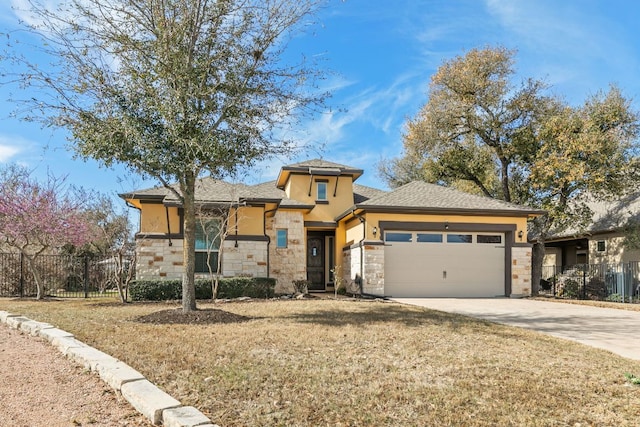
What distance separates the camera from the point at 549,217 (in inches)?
746

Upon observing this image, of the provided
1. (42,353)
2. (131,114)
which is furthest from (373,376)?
(131,114)

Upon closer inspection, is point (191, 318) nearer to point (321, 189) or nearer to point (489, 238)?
point (321, 189)

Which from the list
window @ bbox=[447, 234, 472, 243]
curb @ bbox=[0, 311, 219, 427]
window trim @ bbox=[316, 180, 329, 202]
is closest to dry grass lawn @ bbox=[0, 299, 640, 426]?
curb @ bbox=[0, 311, 219, 427]

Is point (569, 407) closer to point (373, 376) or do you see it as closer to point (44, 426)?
point (373, 376)

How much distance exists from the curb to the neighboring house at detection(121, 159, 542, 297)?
8586 mm

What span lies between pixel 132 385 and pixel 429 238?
1340 centimetres

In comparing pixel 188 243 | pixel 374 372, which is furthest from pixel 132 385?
pixel 188 243

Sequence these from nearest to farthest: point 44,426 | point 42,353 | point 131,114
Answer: point 44,426
point 42,353
point 131,114

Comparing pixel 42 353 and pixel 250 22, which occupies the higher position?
pixel 250 22

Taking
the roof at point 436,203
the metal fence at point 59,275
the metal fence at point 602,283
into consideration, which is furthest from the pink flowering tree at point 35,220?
the metal fence at point 602,283

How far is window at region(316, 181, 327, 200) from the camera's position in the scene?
758 inches

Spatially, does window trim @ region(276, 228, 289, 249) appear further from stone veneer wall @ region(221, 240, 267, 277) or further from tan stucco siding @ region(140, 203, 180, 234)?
tan stucco siding @ region(140, 203, 180, 234)

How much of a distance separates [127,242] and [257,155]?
926 centimetres

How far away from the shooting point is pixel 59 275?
17.0m
